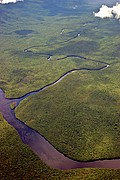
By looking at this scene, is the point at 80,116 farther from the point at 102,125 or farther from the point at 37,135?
the point at 37,135

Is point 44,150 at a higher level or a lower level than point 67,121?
lower

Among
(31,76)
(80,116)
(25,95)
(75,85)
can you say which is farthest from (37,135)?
(31,76)

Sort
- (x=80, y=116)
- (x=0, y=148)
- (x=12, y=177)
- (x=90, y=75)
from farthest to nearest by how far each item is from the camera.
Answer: (x=90, y=75) < (x=80, y=116) < (x=0, y=148) < (x=12, y=177)

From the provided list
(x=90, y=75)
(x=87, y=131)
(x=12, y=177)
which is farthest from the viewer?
(x=90, y=75)

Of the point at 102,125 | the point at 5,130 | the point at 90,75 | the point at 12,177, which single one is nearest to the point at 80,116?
the point at 102,125

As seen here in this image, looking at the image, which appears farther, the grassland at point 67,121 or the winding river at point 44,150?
the winding river at point 44,150

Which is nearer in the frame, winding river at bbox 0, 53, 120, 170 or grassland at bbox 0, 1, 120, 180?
grassland at bbox 0, 1, 120, 180

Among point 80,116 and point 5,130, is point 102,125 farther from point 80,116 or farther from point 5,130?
point 5,130

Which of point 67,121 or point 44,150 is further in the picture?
point 67,121

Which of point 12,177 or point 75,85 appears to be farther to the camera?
point 75,85
